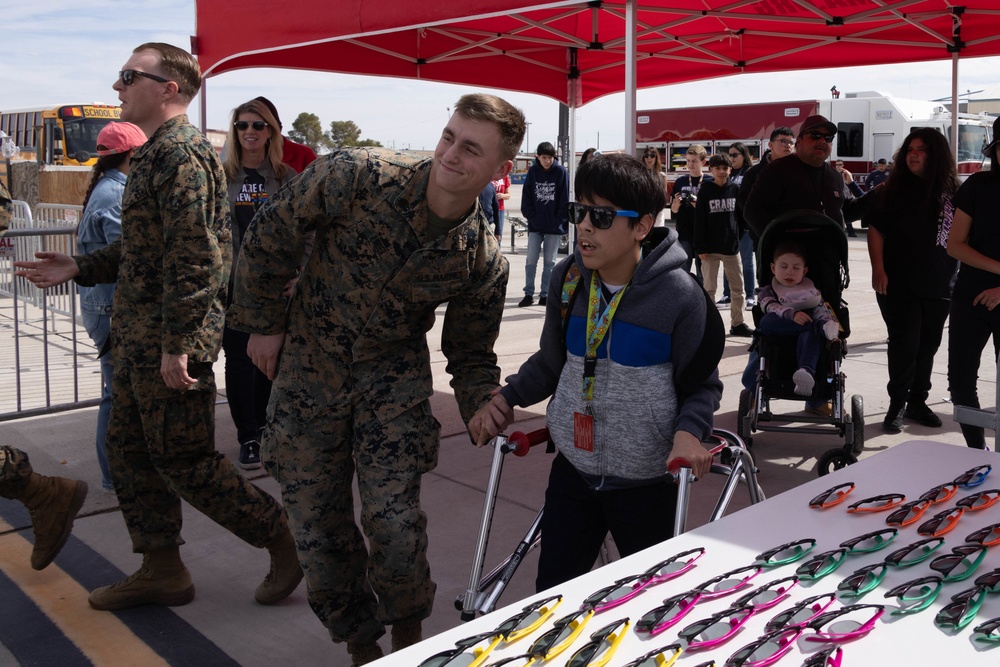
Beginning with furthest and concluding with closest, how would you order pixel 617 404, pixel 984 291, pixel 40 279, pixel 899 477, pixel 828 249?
pixel 828 249 < pixel 984 291 < pixel 40 279 < pixel 617 404 < pixel 899 477

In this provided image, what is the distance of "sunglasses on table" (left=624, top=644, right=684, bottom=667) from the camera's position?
1.55 metres

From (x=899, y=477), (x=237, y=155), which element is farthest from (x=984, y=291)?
(x=237, y=155)

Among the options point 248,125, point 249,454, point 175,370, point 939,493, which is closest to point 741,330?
point 249,454

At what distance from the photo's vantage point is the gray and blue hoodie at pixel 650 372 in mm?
2672

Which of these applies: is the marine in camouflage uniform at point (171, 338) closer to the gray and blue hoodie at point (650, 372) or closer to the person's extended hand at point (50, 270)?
the person's extended hand at point (50, 270)

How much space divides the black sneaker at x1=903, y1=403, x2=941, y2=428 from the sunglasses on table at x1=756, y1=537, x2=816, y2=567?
506 cm

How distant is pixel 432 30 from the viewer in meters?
8.59

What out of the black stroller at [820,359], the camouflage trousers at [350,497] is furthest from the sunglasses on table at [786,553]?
the black stroller at [820,359]

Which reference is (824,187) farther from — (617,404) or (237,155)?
(617,404)

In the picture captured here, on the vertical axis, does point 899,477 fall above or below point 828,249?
below

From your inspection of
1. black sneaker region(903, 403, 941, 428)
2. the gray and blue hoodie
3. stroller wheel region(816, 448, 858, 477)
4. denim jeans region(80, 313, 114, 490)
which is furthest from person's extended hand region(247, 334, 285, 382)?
black sneaker region(903, 403, 941, 428)

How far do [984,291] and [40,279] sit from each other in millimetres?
4643

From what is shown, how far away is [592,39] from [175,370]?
6.54 meters

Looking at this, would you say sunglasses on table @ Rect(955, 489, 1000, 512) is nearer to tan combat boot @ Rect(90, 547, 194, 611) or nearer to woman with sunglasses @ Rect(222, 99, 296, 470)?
tan combat boot @ Rect(90, 547, 194, 611)
